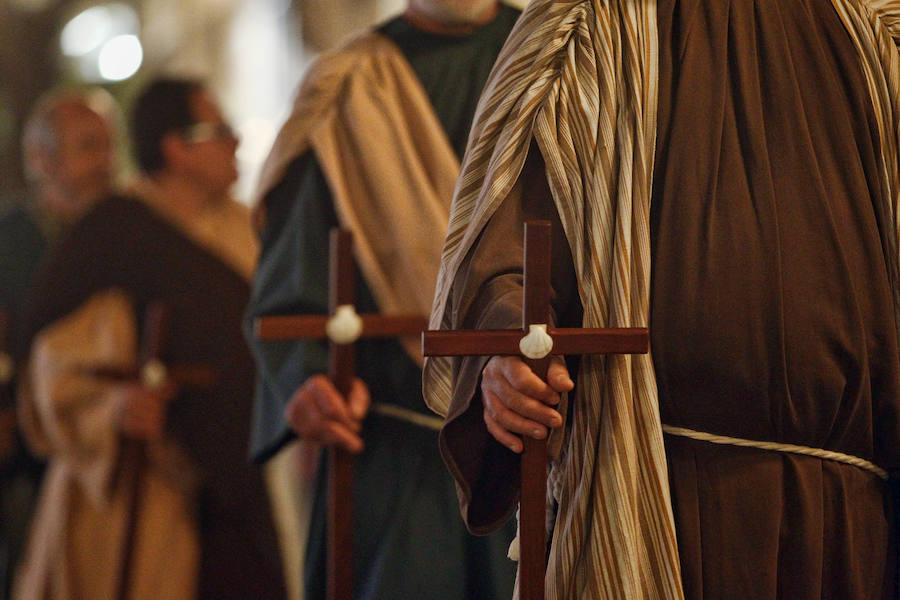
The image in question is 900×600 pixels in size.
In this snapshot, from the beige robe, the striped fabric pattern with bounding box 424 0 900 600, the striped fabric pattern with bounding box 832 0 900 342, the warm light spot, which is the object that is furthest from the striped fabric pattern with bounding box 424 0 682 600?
the warm light spot

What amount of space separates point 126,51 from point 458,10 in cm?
514

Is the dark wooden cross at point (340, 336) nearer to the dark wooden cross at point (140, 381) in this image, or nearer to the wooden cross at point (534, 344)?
the wooden cross at point (534, 344)

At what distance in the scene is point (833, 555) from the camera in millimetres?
1549

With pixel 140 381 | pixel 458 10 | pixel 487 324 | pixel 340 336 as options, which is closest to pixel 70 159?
pixel 140 381

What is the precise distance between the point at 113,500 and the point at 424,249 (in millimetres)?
1560

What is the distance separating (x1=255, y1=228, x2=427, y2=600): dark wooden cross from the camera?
6.79ft

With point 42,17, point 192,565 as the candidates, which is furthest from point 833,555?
point 42,17

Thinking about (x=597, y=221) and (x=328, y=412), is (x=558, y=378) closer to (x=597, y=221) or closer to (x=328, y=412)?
(x=597, y=221)

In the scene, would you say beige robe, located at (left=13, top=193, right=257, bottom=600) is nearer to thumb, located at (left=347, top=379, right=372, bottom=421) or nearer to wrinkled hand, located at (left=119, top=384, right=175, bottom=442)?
wrinkled hand, located at (left=119, top=384, right=175, bottom=442)

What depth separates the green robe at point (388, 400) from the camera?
2.19 m

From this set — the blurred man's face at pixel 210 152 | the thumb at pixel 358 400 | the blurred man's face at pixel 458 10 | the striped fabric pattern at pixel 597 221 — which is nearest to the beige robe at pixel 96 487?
the blurred man's face at pixel 210 152

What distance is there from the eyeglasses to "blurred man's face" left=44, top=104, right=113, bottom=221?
77 cm

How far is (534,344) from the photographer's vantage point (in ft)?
4.68

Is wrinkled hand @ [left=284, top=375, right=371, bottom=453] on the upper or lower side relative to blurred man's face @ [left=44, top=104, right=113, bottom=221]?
lower
